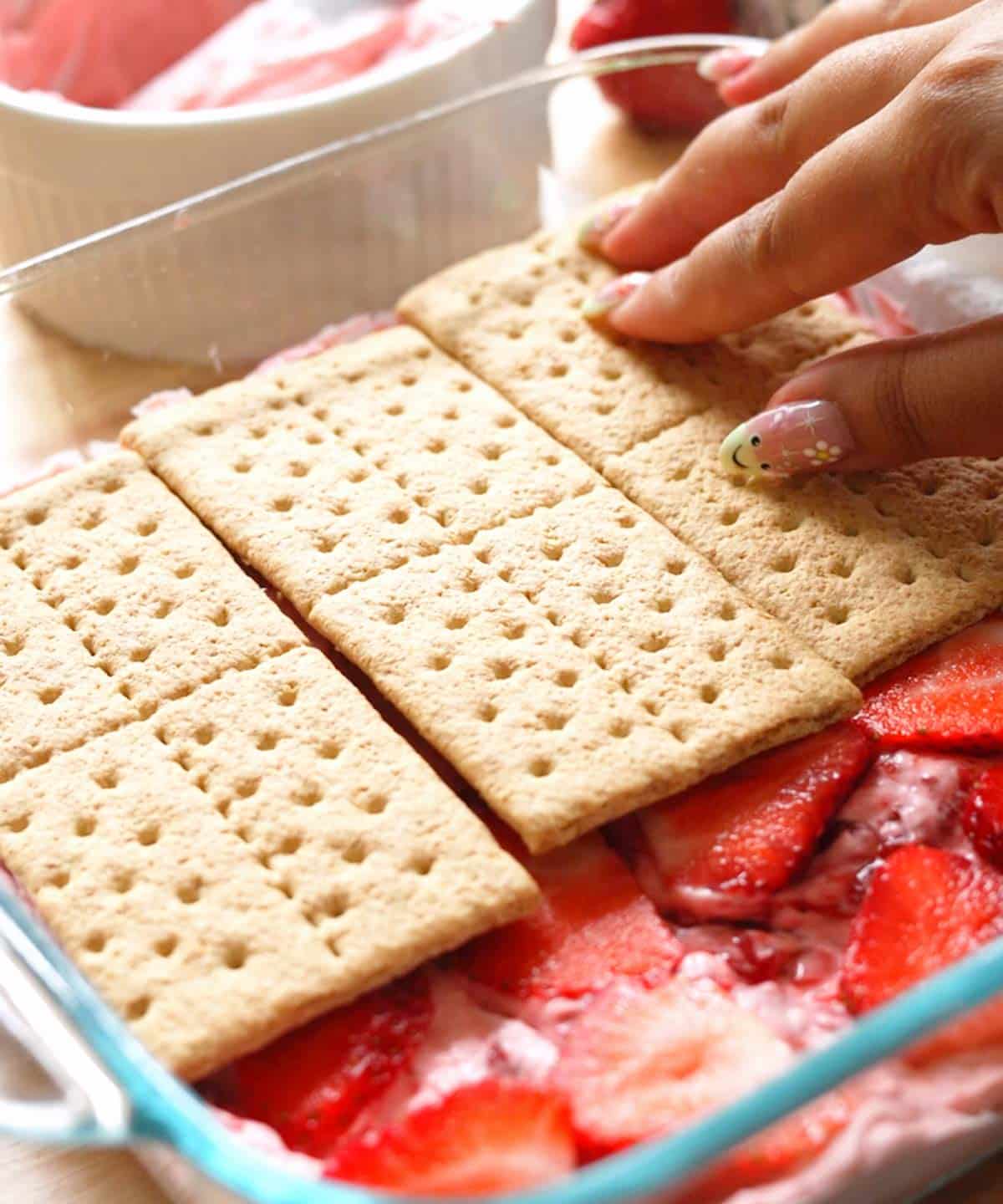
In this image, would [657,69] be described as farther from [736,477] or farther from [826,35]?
[736,477]

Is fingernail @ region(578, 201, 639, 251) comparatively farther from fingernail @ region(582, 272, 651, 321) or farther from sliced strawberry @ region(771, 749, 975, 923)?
sliced strawberry @ region(771, 749, 975, 923)

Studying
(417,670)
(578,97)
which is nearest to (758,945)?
(417,670)

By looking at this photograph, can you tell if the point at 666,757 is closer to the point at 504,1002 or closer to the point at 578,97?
the point at 504,1002


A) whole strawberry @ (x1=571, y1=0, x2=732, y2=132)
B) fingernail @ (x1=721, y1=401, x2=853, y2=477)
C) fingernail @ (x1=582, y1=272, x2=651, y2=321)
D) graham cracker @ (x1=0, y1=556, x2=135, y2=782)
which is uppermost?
whole strawberry @ (x1=571, y1=0, x2=732, y2=132)

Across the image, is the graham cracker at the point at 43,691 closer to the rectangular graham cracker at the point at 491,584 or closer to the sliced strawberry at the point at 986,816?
the rectangular graham cracker at the point at 491,584

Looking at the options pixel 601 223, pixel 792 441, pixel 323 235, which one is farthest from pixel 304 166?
pixel 792 441

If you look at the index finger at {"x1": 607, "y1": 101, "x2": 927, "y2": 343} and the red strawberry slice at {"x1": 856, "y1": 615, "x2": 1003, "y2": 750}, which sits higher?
the index finger at {"x1": 607, "y1": 101, "x2": 927, "y2": 343}

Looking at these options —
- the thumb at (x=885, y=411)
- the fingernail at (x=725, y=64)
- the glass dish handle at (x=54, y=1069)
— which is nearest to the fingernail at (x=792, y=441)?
the thumb at (x=885, y=411)

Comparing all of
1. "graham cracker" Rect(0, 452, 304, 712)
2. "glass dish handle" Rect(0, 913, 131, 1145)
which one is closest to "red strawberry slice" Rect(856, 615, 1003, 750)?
"graham cracker" Rect(0, 452, 304, 712)
